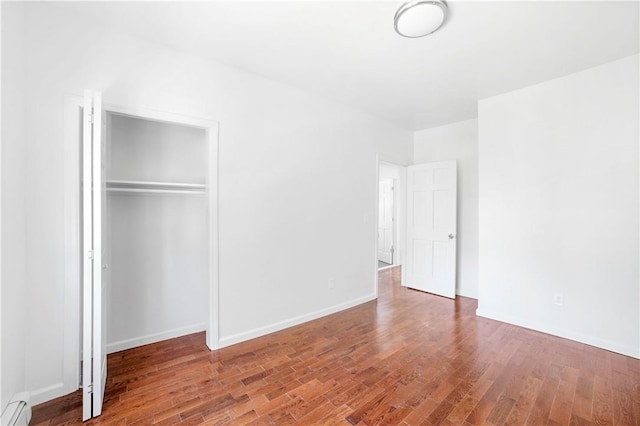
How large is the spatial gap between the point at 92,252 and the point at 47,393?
110cm

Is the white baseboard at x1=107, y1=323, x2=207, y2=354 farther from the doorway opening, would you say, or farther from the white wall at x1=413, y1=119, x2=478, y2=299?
the doorway opening

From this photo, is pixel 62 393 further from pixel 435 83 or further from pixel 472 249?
pixel 472 249

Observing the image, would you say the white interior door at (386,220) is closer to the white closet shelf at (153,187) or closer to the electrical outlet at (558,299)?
the electrical outlet at (558,299)

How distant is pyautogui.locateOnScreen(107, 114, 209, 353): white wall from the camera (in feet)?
8.68

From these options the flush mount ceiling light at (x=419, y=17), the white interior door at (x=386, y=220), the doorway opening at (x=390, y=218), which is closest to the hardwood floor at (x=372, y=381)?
the flush mount ceiling light at (x=419, y=17)

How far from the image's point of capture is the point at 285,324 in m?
3.13

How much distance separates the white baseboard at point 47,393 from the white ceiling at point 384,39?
2.68 m

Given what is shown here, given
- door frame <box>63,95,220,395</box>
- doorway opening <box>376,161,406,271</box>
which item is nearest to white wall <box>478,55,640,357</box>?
doorway opening <box>376,161,406,271</box>

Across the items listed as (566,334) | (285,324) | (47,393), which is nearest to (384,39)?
(285,324)

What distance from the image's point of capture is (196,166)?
308cm

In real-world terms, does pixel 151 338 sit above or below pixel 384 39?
below

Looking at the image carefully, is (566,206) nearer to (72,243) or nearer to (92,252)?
(92,252)

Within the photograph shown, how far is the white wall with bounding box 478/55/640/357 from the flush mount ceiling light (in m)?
1.91

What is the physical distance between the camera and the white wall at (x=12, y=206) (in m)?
1.57
